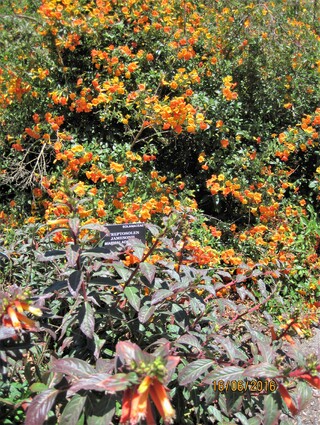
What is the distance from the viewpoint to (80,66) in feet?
12.0

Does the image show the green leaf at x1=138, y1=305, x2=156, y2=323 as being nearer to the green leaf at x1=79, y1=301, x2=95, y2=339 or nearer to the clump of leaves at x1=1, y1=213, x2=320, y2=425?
the clump of leaves at x1=1, y1=213, x2=320, y2=425

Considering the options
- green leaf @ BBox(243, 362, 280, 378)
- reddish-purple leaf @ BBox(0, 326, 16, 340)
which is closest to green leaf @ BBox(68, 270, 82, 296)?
reddish-purple leaf @ BBox(0, 326, 16, 340)

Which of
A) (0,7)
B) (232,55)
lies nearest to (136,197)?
(232,55)

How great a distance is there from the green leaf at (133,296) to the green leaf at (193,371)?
10.9 inches

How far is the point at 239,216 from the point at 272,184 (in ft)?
1.22

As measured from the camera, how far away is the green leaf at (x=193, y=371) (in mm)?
1432

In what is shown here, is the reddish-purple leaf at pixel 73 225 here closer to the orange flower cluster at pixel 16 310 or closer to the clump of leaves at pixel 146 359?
the clump of leaves at pixel 146 359

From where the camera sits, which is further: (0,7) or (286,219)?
(0,7)

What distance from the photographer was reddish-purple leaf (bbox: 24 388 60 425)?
4.04ft

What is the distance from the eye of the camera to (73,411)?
1274 millimetres

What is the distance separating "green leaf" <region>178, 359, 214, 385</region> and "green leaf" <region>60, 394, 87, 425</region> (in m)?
0.32

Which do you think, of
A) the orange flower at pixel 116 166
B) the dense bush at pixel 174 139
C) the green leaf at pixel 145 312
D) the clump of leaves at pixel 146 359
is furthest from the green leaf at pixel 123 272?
the orange flower at pixel 116 166

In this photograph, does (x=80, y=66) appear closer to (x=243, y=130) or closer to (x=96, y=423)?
(x=243, y=130)

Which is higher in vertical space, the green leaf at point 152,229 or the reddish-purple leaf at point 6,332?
the green leaf at point 152,229
